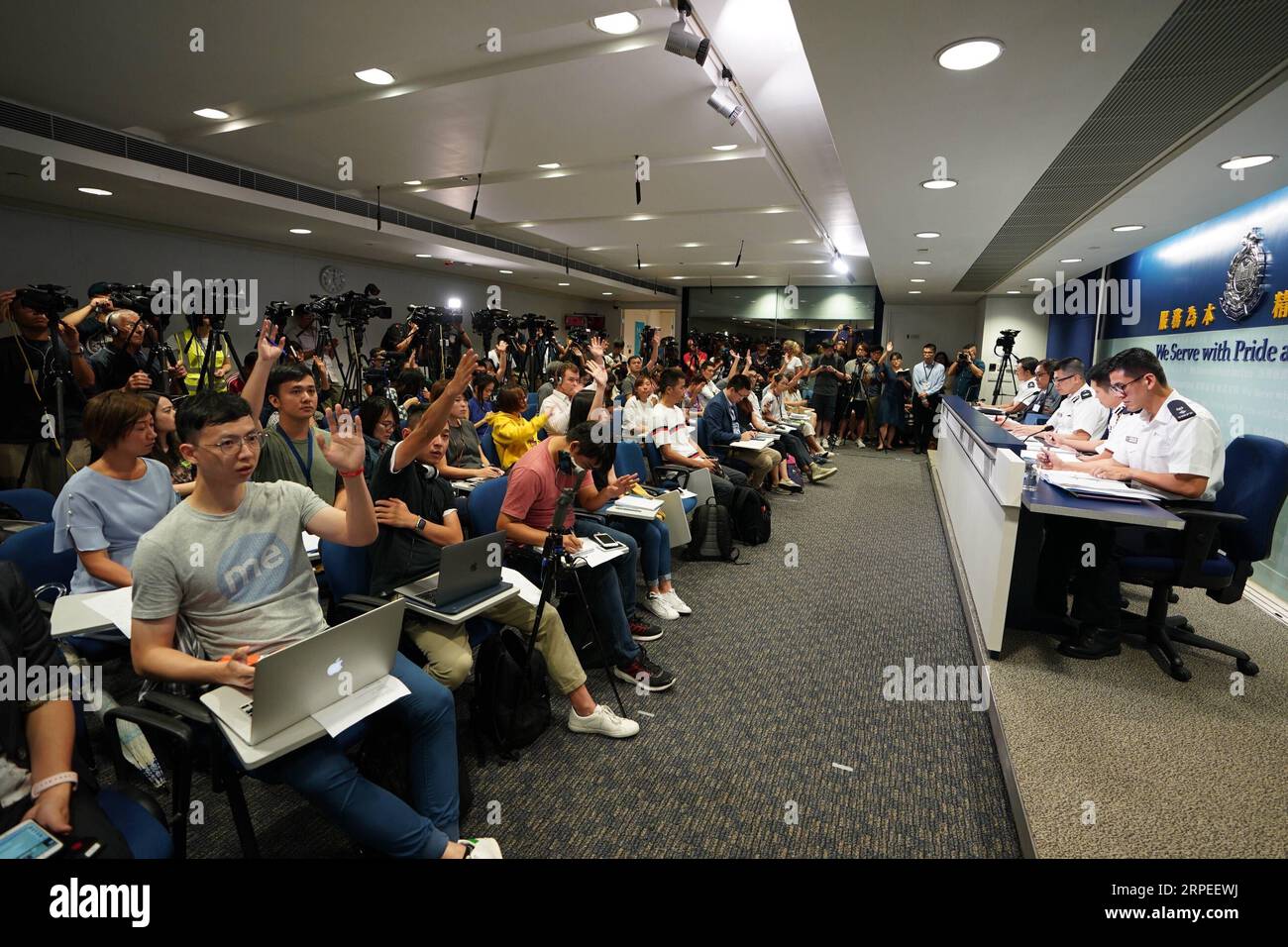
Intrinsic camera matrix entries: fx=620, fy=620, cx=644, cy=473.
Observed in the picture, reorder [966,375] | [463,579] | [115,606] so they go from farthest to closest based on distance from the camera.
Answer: [966,375] < [463,579] < [115,606]

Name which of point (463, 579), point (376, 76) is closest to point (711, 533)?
point (463, 579)

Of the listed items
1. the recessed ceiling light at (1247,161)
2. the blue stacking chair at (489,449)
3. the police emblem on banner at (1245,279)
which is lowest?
the blue stacking chair at (489,449)

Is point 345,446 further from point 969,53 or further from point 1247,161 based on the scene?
point 1247,161

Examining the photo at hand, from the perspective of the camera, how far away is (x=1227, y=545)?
8.74 feet

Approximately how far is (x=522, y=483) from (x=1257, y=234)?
204 inches

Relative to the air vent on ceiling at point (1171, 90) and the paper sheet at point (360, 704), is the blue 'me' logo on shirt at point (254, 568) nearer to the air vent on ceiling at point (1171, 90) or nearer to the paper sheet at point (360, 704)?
the paper sheet at point (360, 704)

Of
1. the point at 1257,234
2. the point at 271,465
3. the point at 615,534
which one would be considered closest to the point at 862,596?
the point at 615,534

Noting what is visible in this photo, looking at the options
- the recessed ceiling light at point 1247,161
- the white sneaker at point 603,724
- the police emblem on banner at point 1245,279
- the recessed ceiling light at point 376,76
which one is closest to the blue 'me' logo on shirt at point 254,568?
the white sneaker at point 603,724

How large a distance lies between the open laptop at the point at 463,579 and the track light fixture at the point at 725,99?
2.97 meters

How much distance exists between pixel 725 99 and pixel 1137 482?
119 inches

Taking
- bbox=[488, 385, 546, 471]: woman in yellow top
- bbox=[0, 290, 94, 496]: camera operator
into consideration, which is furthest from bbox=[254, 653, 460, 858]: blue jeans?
bbox=[0, 290, 94, 496]: camera operator

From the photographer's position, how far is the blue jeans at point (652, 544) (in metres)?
3.49

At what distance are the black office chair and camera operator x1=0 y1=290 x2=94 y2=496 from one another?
5.44 meters
